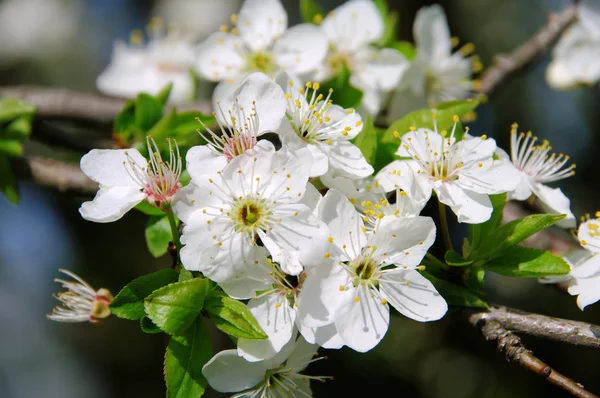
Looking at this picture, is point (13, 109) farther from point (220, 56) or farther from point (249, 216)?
point (249, 216)

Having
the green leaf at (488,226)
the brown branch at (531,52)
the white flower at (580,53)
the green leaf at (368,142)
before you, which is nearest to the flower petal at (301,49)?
the green leaf at (368,142)

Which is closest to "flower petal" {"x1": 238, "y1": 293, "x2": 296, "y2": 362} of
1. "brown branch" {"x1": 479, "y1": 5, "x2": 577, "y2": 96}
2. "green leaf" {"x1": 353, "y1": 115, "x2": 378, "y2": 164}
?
"green leaf" {"x1": 353, "y1": 115, "x2": 378, "y2": 164}

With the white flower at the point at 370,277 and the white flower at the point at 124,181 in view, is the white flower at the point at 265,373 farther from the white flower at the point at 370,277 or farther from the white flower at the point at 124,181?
the white flower at the point at 124,181

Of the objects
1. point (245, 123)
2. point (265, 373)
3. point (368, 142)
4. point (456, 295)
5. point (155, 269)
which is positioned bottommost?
point (155, 269)

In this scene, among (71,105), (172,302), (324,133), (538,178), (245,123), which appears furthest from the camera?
(71,105)

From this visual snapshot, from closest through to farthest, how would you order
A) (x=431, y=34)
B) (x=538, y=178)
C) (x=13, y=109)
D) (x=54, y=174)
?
(x=538, y=178), (x=13, y=109), (x=54, y=174), (x=431, y=34)

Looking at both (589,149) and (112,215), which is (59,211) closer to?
(112,215)

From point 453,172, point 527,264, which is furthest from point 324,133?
point 527,264

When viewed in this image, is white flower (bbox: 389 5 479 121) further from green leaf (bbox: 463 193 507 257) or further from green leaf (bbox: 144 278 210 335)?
green leaf (bbox: 144 278 210 335)
